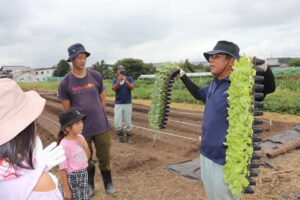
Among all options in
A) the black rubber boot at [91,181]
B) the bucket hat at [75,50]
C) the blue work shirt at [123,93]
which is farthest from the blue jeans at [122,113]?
the bucket hat at [75,50]

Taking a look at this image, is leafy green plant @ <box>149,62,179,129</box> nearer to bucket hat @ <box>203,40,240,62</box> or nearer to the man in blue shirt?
bucket hat @ <box>203,40,240,62</box>

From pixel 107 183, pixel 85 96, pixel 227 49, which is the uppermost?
pixel 227 49

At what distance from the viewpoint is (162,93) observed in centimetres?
409

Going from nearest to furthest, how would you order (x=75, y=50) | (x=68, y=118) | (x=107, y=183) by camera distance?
1. (x=68, y=118)
2. (x=75, y=50)
3. (x=107, y=183)

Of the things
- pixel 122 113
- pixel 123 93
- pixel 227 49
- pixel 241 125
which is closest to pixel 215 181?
pixel 241 125

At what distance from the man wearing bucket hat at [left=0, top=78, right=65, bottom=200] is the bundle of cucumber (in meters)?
1.59

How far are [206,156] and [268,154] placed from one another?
3.41 m

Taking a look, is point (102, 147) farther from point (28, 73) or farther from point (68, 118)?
point (28, 73)

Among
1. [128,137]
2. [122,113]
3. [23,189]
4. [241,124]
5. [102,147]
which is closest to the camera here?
[23,189]

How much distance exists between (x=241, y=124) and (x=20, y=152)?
179 cm

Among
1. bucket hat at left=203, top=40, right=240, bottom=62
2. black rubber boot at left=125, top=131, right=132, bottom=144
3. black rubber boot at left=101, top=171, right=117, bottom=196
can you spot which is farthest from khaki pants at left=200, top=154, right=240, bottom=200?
black rubber boot at left=125, top=131, right=132, bottom=144

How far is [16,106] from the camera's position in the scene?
4.37 ft

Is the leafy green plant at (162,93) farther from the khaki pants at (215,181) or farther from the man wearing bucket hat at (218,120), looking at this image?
the khaki pants at (215,181)

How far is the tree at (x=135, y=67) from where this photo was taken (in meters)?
49.4
